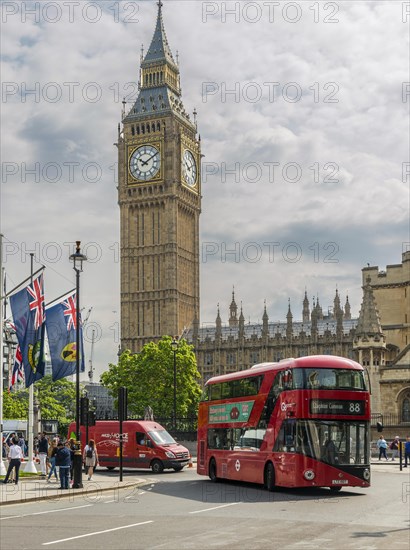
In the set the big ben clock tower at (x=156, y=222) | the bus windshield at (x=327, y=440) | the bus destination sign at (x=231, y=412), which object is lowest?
the bus windshield at (x=327, y=440)

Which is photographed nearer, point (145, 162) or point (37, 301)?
point (37, 301)

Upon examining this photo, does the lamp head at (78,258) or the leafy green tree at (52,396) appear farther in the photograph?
the leafy green tree at (52,396)

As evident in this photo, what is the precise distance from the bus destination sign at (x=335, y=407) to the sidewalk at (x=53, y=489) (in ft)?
23.5

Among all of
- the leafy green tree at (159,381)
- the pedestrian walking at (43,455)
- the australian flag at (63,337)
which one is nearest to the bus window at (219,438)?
the australian flag at (63,337)

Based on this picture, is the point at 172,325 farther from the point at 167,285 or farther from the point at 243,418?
the point at 243,418

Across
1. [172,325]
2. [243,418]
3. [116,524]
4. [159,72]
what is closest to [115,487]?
[243,418]

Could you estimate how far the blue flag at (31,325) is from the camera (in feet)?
112

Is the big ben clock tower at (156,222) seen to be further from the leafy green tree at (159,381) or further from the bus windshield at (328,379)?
the bus windshield at (328,379)

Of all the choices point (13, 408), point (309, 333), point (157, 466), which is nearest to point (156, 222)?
point (309, 333)

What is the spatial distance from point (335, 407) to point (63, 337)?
489 inches

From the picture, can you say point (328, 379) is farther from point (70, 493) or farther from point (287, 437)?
point (70, 493)

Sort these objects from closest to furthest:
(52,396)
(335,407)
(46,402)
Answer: (335,407) → (46,402) → (52,396)

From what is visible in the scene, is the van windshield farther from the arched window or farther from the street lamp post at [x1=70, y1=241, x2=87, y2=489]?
the arched window

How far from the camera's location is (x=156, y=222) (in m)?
129
